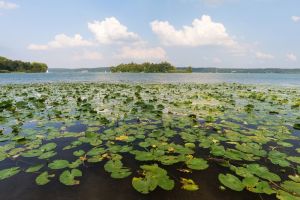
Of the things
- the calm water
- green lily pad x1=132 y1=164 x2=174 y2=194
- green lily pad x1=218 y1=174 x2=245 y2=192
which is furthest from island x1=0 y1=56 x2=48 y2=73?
green lily pad x1=218 y1=174 x2=245 y2=192

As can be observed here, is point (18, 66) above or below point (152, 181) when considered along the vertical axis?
above

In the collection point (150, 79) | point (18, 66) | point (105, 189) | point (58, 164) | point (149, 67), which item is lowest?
point (105, 189)

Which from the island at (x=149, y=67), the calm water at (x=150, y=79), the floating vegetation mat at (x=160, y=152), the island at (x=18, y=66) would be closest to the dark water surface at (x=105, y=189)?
the floating vegetation mat at (x=160, y=152)

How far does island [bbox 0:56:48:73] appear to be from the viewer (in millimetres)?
101738

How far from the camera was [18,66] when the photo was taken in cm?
10756

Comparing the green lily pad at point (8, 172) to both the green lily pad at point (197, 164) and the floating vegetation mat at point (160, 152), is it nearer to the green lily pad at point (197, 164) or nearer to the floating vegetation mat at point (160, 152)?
the floating vegetation mat at point (160, 152)

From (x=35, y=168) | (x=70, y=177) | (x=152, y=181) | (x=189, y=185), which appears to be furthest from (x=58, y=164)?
(x=189, y=185)

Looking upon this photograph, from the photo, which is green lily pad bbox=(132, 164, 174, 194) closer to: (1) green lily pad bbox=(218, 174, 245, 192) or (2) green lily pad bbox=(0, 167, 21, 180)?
(1) green lily pad bbox=(218, 174, 245, 192)

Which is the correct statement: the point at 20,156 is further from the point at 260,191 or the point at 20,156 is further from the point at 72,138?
the point at 260,191

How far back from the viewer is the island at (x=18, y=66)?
10174 centimetres

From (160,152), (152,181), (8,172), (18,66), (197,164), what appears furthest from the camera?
(18,66)

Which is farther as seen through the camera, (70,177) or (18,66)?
(18,66)

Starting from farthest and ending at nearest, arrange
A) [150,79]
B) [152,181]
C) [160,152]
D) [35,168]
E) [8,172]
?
1. [150,79]
2. [160,152]
3. [35,168]
4. [8,172]
5. [152,181]

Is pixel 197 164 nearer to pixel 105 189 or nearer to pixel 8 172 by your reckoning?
pixel 105 189
